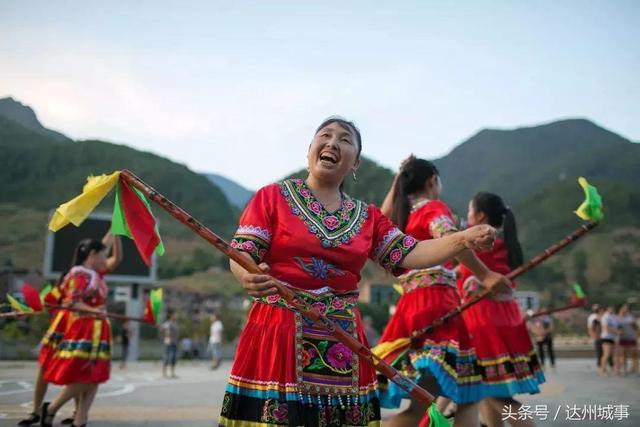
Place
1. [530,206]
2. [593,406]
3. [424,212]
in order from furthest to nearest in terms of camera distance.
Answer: [530,206] < [593,406] < [424,212]

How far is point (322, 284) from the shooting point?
264 cm

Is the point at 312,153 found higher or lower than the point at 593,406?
higher

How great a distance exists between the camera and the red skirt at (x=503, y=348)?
4.22m

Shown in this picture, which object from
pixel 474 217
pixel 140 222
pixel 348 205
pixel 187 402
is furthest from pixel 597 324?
pixel 140 222

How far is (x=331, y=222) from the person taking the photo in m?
2.75

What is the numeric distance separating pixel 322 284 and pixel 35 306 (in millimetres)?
4637

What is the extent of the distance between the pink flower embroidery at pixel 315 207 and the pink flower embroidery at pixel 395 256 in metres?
0.44

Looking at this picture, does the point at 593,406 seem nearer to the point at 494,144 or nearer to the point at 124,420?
the point at 124,420

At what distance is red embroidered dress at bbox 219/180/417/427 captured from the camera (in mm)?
2463

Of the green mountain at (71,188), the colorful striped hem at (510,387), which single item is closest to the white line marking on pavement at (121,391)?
the green mountain at (71,188)

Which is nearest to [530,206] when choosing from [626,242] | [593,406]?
[626,242]

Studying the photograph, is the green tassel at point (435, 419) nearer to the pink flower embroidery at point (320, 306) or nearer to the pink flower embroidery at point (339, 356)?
the pink flower embroidery at point (339, 356)

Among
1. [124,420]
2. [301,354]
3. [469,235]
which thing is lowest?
[124,420]

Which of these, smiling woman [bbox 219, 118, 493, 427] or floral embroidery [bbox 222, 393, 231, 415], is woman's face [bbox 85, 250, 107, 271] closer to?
smiling woman [bbox 219, 118, 493, 427]
